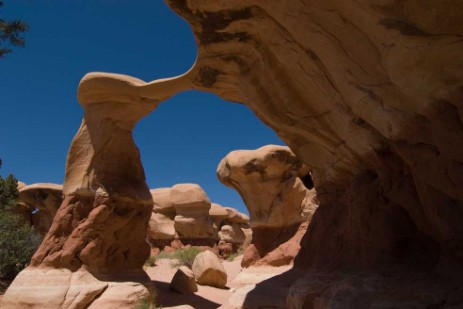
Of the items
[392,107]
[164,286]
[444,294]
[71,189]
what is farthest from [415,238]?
[164,286]

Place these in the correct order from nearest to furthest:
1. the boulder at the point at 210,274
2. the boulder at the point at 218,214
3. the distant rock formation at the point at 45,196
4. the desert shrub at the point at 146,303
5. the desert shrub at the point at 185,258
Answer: the desert shrub at the point at 146,303 → the boulder at the point at 210,274 → the desert shrub at the point at 185,258 → the distant rock formation at the point at 45,196 → the boulder at the point at 218,214

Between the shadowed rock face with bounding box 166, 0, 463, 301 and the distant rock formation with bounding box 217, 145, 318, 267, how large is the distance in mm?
5480

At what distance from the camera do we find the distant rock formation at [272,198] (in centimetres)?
1227

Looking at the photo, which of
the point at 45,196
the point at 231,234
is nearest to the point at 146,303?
the point at 45,196

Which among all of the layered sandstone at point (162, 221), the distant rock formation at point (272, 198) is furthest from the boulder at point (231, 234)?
the distant rock formation at point (272, 198)

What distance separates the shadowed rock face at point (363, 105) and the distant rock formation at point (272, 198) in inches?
216

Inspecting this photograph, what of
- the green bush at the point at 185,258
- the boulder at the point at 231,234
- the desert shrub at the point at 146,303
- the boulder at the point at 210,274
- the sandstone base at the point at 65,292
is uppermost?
the boulder at the point at 231,234

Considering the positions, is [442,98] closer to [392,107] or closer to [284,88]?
[392,107]

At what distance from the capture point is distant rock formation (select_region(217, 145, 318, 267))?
40.2 ft

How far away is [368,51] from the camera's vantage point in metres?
3.86

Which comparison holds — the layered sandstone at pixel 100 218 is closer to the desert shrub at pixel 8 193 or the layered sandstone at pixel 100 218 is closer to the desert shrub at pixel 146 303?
the desert shrub at pixel 146 303

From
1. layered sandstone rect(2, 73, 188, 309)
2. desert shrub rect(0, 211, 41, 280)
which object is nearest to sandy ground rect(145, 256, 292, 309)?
layered sandstone rect(2, 73, 188, 309)

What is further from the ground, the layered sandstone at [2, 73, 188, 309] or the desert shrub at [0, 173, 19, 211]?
the desert shrub at [0, 173, 19, 211]

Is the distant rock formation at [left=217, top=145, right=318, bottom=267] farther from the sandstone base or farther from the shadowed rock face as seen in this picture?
the shadowed rock face
